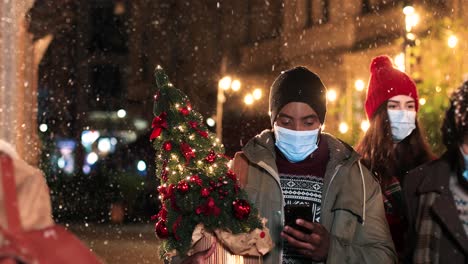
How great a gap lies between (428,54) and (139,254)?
283 inches

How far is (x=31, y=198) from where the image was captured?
2826 mm

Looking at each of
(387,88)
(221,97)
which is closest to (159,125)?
(387,88)

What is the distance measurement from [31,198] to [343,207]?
78.6 inches

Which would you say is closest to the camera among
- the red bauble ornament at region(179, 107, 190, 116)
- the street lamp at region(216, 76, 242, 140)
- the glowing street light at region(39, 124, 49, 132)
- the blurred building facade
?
the red bauble ornament at region(179, 107, 190, 116)

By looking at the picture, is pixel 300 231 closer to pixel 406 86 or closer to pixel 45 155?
pixel 406 86

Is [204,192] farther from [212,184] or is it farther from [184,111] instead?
[184,111]

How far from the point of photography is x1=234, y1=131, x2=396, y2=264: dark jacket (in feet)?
14.9

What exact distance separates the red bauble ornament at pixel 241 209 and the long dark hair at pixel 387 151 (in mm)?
1327

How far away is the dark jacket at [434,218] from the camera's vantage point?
4.13m

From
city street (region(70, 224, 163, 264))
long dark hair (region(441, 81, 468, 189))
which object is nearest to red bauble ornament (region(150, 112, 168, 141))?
long dark hair (region(441, 81, 468, 189))

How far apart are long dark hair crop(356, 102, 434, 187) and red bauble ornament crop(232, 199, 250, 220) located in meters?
1.33

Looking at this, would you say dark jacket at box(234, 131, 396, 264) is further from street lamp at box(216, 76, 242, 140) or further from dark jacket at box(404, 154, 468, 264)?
street lamp at box(216, 76, 242, 140)

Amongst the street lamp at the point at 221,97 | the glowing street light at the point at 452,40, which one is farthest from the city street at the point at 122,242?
the glowing street light at the point at 452,40

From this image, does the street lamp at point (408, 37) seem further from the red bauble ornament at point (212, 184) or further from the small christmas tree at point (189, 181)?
the red bauble ornament at point (212, 184)
